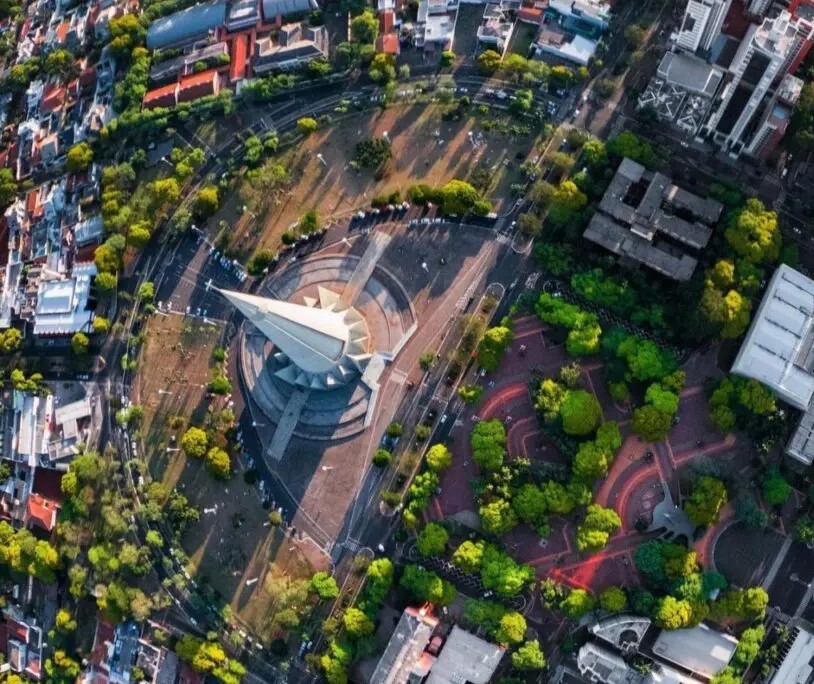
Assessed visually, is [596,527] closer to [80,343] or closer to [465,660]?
[465,660]

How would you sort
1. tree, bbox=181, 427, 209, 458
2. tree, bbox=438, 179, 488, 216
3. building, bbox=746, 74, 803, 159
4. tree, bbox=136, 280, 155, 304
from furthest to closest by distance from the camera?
tree, bbox=136, 280, 155, 304, tree, bbox=181, 427, 209, 458, tree, bbox=438, 179, 488, 216, building, bbox=746, 74, 803, 159

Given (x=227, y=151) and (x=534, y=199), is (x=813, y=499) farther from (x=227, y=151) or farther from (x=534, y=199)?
(x=227, y=151)

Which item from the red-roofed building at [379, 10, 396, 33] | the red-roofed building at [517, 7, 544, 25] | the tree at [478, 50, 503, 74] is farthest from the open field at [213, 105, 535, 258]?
the red-roofed building at [517, 7, 544, 25]

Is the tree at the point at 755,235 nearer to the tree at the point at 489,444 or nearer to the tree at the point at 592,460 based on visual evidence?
the tree at the point at 592,460

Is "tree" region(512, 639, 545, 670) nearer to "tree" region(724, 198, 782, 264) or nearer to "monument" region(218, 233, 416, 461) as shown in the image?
"monument" region(218, 233, 416, 461)

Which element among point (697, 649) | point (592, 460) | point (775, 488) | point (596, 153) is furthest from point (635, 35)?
point (697, 649)

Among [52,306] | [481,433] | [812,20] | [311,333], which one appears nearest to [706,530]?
[481,433]

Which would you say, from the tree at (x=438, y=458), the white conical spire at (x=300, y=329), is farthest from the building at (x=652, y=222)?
the white conical spire at (x=300, y=329)
